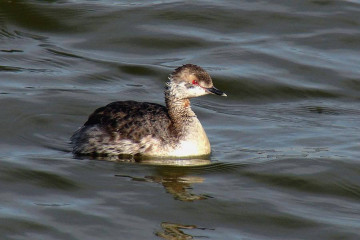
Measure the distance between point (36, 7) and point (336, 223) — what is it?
9430mm

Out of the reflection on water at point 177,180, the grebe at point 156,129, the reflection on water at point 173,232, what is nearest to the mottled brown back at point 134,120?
the grebe at point 156,129

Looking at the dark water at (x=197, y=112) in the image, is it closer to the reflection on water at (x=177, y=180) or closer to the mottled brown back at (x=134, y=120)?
the reflection on water at (x=177, y=180)

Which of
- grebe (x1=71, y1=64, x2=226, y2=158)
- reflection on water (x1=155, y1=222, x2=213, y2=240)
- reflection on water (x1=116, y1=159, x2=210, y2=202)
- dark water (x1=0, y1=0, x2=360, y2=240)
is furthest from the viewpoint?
grebe (x1=71, y1=64, x2=226, y2=158)

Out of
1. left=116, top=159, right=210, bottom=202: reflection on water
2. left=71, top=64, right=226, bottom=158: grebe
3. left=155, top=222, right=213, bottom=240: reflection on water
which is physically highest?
left=71, top=64, right=226, bottom=158: grebe

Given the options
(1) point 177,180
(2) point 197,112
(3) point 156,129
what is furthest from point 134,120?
(2) point 197,112

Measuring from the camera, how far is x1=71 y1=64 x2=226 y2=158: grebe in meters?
12.4

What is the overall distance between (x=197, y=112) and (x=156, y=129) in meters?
2.32

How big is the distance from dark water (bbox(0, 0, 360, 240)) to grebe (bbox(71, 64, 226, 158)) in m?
0.23

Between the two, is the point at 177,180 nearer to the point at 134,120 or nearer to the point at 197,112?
the point at 134,120

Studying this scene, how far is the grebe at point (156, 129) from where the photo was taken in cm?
1238

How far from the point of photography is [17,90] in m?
14.7

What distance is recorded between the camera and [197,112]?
A: 48.2 feet

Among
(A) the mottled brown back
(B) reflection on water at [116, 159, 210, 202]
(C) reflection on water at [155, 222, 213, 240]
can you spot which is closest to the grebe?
(A) the mottled brown back

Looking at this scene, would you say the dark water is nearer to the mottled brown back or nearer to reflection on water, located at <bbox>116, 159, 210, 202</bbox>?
reflection on water, located at <bbox>116, 159, 210, 202</bbox>
